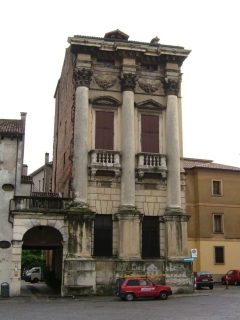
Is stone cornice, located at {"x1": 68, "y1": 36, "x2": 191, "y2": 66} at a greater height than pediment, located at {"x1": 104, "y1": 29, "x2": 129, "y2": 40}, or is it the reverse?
pediment, located at {"x1": 104, "y1": 29, "x2": 129, "y2": 40}

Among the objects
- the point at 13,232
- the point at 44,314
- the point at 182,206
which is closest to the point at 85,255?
the point at 13,232

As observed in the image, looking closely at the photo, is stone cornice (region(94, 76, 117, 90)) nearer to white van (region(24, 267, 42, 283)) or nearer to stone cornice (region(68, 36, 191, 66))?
stone cornice (region(68, 36, 191, 66))

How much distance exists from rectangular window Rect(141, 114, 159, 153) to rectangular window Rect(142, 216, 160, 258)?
5120 millimetres

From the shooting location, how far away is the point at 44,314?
21.4 m

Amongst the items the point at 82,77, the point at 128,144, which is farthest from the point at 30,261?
the point at 82,77

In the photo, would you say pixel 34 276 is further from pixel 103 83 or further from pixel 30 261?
pixel 103 83

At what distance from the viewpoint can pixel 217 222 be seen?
1918 inches

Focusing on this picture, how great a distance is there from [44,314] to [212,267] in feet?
94.0

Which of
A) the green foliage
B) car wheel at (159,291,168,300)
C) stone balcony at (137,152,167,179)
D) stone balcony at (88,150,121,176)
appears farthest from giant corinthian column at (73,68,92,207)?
the green foliage

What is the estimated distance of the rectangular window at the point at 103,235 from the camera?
3225 cm

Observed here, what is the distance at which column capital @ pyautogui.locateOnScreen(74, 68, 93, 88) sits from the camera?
34.1 m

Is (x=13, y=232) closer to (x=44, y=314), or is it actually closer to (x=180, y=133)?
(x=44, y=314)

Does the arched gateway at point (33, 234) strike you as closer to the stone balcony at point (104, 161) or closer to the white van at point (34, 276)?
the stone balcony at point (104, 161)

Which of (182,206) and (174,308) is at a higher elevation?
(182,206)
